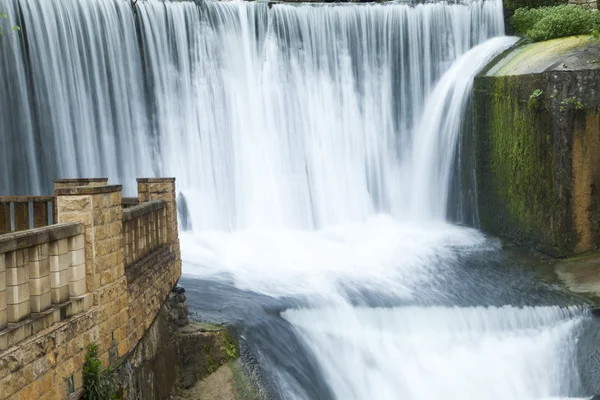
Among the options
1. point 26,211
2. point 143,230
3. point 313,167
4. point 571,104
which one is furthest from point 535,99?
point 26,211

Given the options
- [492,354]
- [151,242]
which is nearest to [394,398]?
[492,354]

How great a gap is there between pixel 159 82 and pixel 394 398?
434 inches

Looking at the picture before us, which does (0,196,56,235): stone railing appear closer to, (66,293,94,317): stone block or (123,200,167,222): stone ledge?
(123,200,167,222): stone ledge

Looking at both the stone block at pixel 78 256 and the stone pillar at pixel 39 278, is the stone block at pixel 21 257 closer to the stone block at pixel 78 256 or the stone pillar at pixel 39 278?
the stone pillar at pixel 39 278

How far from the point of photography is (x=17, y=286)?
18.6 feet

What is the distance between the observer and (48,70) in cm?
1697

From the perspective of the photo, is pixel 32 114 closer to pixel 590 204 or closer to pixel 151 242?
pixel 151 242

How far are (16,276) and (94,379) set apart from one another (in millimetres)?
1331

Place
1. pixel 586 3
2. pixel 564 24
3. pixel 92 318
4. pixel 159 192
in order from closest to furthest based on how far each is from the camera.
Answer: pixel 92 318 < pixel 159 192 < pixel 564 24 < pixel 586 3

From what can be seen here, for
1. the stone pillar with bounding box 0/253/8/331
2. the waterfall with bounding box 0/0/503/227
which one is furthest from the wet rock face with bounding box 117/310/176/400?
the waterfall with bounding box 0/0/503/227

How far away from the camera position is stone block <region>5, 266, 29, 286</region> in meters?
5.64

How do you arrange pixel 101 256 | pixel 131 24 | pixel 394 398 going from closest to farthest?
pixel 101 256 → pixel 394 398 → pixel 131 24

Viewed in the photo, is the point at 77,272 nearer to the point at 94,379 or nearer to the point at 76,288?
the point at 76,288

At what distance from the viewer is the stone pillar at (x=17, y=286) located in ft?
18.4
